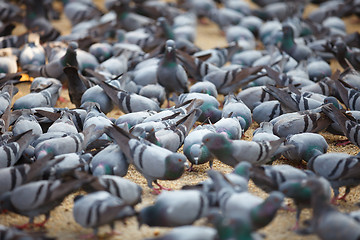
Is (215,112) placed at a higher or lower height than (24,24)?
higher

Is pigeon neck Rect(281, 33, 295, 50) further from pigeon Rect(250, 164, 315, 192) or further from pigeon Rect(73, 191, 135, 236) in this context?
pigeon Rect(73, 191, 135, 236)

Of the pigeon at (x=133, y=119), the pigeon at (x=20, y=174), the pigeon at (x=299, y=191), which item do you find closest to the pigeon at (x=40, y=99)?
Answer: the pigeon at (x=133, y=119)

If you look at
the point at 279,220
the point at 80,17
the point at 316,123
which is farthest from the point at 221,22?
the point at 279,220

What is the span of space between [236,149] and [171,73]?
2133 millimetres

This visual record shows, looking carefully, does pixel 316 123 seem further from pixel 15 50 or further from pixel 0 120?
pixel 15 50

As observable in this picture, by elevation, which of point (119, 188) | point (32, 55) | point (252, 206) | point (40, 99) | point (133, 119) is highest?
point (252, 206)

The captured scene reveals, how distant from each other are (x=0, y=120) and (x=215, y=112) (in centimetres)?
208

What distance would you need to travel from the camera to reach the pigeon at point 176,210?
288 cm

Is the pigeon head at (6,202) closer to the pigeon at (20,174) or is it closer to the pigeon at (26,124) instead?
the pigeon at (20,174)

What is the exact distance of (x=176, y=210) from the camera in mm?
2871

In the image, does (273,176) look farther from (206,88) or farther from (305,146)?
(206,88)

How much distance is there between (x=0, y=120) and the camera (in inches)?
170

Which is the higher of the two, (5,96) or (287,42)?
(5,96)

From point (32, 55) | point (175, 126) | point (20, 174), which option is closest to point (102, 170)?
point (20, 174)
